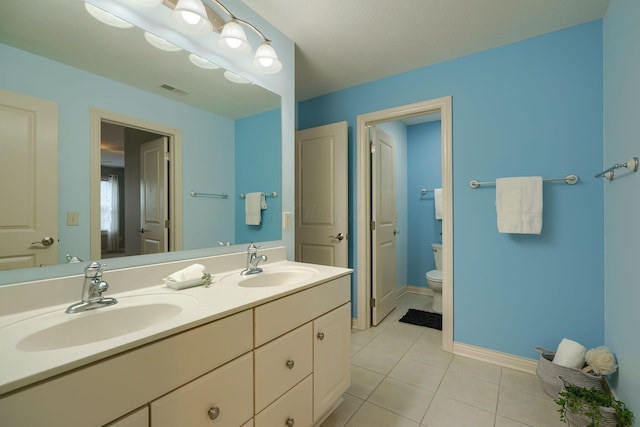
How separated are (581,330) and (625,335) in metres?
0.45

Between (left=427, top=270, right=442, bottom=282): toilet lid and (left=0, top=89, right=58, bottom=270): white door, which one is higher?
(left=0, top=89, right=58, bottom=270): white door

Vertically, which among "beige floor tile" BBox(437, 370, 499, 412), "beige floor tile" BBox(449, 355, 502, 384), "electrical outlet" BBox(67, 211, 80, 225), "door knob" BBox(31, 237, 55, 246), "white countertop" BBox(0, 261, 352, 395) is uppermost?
"electrical outlet" BBox(67, 211, 80, 225)

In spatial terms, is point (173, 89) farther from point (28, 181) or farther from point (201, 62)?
point (28, 181)

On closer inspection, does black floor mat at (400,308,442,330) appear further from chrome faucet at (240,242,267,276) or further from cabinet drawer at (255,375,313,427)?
chrome faucet at (240,242,267,276)

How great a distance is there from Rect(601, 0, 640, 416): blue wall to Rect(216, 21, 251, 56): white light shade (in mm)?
1816

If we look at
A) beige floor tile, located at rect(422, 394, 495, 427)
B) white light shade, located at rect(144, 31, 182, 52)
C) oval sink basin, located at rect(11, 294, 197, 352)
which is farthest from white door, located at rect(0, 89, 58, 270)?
beige floor tile, located at rect(422, 394, 495, 427)

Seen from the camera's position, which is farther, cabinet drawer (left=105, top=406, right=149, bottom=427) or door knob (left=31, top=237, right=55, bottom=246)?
door knob (left=31, top=237, right=55, bottom=246)

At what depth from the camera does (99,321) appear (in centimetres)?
91

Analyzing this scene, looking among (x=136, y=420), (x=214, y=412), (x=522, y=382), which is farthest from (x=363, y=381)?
(x=136, y=420)

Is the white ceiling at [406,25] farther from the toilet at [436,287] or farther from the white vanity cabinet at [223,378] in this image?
the toilet at [436,287]

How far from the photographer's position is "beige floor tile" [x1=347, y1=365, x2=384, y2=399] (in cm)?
171

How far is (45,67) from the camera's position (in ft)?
3.16

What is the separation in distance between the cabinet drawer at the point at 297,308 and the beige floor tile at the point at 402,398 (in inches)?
26.2

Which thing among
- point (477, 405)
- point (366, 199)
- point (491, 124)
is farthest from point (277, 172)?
point (477, 405)
